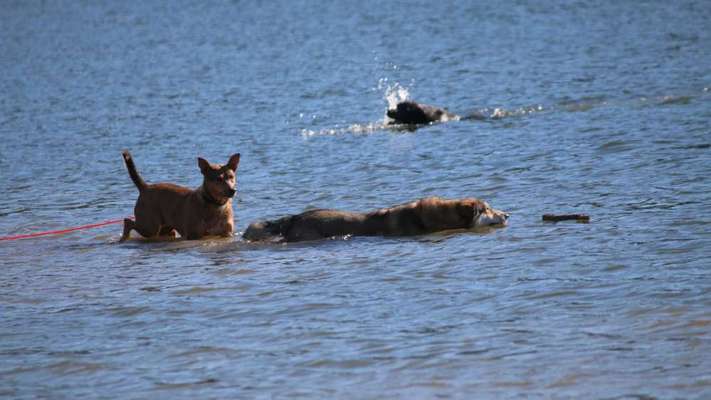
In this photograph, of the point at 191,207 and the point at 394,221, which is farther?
the point at 191,207

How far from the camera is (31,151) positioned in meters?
22.0

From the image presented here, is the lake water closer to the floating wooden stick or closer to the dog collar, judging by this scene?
the floating wooden stick

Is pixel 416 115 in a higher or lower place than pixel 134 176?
lower

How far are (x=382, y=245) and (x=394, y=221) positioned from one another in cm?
54

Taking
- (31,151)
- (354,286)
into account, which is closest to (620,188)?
(354,286)

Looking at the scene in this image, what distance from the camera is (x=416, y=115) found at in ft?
73.3

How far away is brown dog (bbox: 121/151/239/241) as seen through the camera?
12898mm

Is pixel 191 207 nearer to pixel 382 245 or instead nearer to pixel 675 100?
pixel 382 245

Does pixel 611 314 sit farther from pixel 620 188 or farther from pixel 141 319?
pixel 620 188

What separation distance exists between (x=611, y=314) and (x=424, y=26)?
134 ft

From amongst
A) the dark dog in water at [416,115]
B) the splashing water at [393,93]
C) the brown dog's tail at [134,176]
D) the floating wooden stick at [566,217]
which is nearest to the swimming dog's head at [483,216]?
the floating wooden stick at [566,217]

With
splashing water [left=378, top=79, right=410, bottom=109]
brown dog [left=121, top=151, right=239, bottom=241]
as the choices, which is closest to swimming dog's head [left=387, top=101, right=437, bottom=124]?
splashing water [left=378, top=79, right=410, bottom=109]

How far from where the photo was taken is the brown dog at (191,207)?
1290cm

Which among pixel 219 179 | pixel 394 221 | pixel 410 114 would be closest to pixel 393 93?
pixel 410 114
